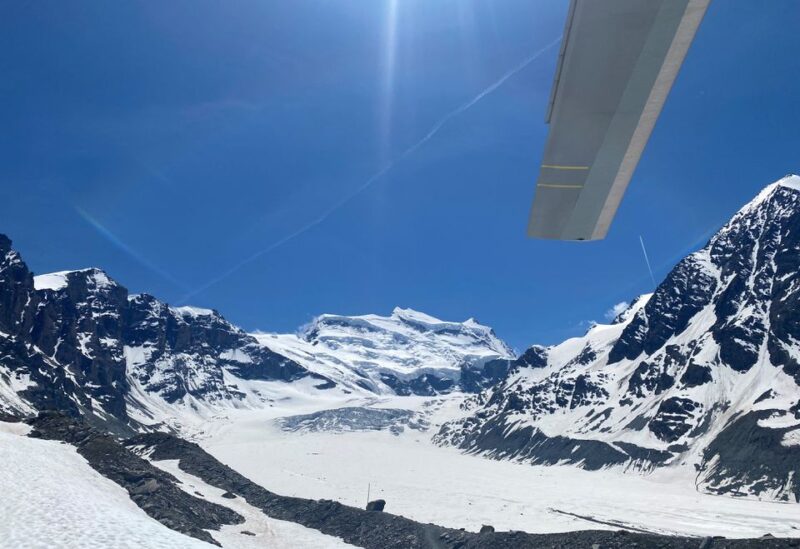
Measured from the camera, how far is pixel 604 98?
5.59 m

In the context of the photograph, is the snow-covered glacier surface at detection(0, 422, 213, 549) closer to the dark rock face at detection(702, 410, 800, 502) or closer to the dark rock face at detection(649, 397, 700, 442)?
the dark rock face at detection(702, 410, 800, 502)

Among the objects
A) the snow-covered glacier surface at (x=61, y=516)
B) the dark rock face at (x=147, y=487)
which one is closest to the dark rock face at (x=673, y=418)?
the dark rock face at (x=147, y=487)

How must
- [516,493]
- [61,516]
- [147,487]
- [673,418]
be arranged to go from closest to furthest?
[61,516] < [147,487] < [516,493] < [673,418]

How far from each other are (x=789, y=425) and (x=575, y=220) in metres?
133

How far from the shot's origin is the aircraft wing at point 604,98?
500 cm

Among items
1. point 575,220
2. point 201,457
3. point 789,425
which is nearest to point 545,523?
point 201,457

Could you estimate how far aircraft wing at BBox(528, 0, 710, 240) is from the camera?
4996mm

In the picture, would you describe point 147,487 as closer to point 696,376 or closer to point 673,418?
point 673,418

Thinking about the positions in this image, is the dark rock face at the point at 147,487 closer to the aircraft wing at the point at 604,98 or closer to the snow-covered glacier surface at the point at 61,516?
the snow-covered glacier surface at the point at 61,516

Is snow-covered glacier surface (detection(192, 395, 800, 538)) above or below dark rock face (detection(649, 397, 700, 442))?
below

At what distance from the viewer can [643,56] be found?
17.3ft

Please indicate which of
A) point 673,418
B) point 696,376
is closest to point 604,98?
point 673,418

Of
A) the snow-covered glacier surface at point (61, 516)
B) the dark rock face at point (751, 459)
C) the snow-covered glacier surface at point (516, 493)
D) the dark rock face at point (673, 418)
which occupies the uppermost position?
the dark rock face at point (673, 418)

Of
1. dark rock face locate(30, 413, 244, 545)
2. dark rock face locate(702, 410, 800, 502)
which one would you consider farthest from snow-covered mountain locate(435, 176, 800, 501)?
dark rock face locate(30, 413, 244, 545)
